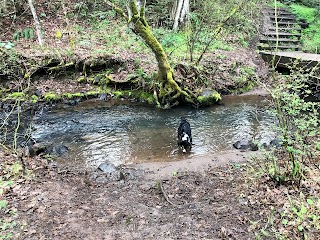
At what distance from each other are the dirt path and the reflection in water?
1446mm

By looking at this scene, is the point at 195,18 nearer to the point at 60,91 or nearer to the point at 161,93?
the point at 161,93

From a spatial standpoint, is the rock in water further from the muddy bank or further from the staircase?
the staircase

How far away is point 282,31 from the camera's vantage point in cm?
1652

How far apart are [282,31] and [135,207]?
14.8 meters

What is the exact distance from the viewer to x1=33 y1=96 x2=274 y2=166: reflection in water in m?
7.83

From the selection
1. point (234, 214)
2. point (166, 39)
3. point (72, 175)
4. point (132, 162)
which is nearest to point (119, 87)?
point (166, 39)

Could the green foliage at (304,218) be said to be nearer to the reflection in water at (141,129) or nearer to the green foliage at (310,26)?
the reflection in water at (141,129)

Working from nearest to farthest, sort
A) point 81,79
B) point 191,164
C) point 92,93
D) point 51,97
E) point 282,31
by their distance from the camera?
point 191,164 → point 51,97 → point 92,93 → point 81,79 → point 282,31

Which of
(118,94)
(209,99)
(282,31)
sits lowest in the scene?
(118,94)

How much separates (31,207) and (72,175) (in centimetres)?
154

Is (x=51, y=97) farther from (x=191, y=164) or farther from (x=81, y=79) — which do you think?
(x=191, y=164)

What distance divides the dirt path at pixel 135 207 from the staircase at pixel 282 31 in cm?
1035

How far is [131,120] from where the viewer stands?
10008mm

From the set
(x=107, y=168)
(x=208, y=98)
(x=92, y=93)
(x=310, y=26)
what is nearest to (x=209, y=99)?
(x=208, y=98)
